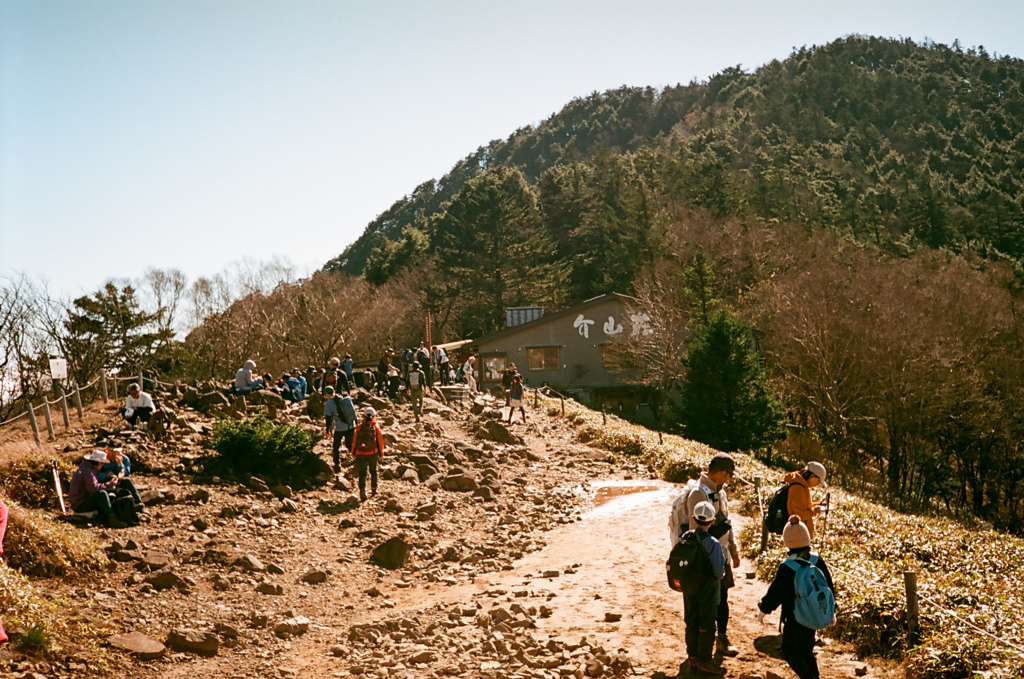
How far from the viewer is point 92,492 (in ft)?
41.7

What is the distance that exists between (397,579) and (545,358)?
32043 millimetres

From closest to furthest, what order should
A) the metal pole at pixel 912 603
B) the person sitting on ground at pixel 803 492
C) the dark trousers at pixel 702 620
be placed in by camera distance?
the dark trousers at pixel 702 620 < the metal pole at pixel 912 603 < the person sitting on ground at pixel 803 492

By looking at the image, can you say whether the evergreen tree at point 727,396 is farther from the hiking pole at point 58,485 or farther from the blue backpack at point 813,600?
the blue backpack at point 813,600

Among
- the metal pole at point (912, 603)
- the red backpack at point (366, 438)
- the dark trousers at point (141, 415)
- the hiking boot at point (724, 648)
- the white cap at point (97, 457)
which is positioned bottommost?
the hiking boot at point (724, 648)

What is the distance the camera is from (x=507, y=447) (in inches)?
909

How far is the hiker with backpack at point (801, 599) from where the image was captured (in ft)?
20.9

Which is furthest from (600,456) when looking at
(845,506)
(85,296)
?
(85,296)

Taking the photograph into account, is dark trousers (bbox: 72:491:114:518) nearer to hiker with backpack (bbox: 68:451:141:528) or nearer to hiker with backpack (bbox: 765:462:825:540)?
hiker with backpack (bbox: 68:451:141:528)

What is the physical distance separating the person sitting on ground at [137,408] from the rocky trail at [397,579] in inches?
19.6

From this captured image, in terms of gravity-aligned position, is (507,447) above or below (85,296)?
below

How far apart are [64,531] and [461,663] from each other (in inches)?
267

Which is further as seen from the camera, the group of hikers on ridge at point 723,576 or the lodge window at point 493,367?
the lodge window at point 493,367

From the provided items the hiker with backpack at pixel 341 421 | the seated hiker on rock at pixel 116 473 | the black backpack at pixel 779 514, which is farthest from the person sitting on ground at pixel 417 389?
the black backpack at pixel 779 514

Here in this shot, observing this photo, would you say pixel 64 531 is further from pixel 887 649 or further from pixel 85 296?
pixel 85 296
